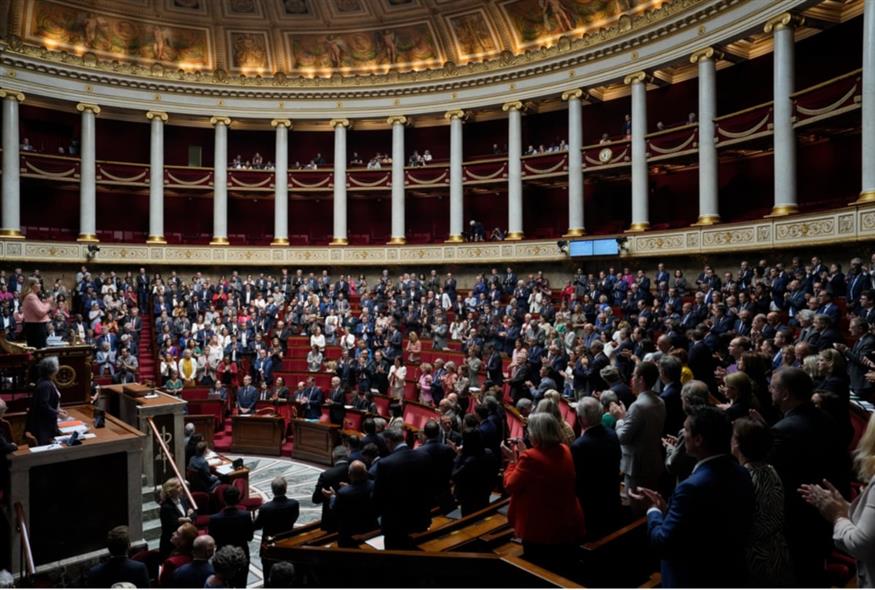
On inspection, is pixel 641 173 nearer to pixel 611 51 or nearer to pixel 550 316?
pixel 611 51

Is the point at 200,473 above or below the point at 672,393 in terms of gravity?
below

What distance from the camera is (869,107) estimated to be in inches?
559

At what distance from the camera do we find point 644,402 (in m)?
4.68

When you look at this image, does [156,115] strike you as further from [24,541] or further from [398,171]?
[24,541]

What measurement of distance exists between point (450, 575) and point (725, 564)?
1924mm

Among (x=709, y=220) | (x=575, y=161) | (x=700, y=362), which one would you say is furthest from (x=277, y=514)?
(x=575, y=161)

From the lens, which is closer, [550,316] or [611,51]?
[550,316]

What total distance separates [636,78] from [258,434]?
17.3 metres

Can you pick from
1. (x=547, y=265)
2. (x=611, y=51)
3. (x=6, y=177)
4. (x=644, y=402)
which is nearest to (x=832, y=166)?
(x=611, y=51)

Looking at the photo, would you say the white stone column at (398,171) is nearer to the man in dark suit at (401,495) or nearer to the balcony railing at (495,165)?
the balcony railing at (495,165)

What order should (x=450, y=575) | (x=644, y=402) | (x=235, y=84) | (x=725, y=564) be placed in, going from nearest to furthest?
(x=725, y=564), (x=450, y=575), (x=644, y=402), (x=235, y=84)

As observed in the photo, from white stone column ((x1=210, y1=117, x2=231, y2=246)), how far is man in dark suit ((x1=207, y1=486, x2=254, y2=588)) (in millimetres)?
22140

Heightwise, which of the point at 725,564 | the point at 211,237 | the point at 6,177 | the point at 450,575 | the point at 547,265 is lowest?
the point at 450,575

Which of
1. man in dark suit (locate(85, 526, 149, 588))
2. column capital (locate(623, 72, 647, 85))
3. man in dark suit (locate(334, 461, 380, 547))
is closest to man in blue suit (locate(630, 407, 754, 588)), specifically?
man in dark suit (locate(334, 461, 380, 547))
